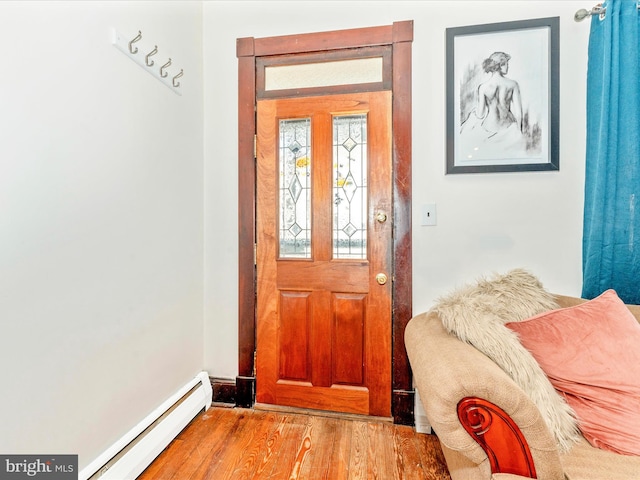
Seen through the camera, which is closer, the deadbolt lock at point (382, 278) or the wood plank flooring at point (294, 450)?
the wood plank flooring at point (294, 450)

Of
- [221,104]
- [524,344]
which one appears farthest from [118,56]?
[524,344]

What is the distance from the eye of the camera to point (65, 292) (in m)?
1.15

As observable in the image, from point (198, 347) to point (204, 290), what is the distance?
1.16 feet

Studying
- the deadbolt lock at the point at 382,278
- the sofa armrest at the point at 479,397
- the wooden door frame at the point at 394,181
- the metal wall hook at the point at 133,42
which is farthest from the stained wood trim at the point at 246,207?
the sofa armrest at the point at 479,397

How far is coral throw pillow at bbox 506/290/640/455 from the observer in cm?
103

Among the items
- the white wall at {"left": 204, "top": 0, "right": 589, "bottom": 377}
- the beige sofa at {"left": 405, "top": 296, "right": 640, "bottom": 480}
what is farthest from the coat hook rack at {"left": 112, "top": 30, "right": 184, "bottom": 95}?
the beige sofa at {"left": 405, "top": 296, "right": 640, "bottom": 480}

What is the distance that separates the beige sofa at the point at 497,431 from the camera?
2.85 feet

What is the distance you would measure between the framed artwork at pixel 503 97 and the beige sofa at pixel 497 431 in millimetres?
1248

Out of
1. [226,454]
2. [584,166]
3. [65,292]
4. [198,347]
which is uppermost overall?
[584,166]

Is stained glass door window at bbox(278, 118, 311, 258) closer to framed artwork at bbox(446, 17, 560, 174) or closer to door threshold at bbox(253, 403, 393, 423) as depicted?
framed artwork at bbox(446, 17, 560, 174)

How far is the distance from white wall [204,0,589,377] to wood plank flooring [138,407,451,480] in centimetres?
39

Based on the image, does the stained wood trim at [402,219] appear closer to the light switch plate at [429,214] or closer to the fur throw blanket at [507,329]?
the light switch plate at [429,214]

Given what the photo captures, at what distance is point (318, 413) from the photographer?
1.94 m

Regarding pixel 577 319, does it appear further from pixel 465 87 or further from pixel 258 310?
pixel 258 310
